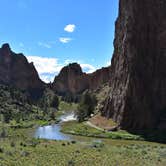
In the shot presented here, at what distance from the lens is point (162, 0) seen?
104 m

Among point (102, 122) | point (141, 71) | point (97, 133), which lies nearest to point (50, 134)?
point (97, 133)

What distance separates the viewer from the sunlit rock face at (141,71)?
310 ft

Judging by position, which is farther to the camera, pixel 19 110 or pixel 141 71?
pixel 19 110

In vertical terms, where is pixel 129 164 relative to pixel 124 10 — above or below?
below

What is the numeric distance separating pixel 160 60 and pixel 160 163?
63110mm

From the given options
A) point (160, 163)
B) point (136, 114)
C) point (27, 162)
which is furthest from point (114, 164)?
point (136, 114)

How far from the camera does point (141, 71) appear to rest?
9925 centimetres

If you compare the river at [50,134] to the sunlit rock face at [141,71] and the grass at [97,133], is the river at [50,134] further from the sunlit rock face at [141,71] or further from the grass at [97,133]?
the sunlit rock face at [141,71]

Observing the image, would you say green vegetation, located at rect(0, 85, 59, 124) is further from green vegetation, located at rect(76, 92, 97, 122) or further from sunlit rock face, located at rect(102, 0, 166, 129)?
sunlit rock face, located at rect(102, 0, 166, 129)

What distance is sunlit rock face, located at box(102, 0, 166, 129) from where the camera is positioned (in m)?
94.4

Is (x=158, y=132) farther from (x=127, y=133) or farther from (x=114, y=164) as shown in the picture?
(x=114, y=164)

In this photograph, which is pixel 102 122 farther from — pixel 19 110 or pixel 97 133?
pixel 19 110

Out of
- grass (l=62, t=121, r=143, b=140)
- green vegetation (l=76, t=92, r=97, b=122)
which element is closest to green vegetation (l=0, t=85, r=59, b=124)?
green vegetation (l=76, t=92, r=97, b=122)

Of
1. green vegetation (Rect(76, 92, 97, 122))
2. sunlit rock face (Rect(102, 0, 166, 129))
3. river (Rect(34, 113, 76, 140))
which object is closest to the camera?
river (Rect(34, 113, 76, 140))
